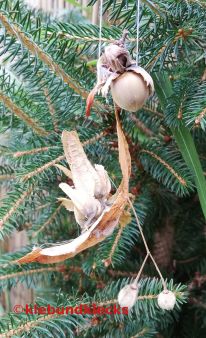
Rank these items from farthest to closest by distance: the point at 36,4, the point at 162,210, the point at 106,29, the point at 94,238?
the point at 36,4 < the point at 162,210 < the point at 106,29 < the point at 94,238

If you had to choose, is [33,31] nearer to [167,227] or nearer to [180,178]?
→ [180,178]

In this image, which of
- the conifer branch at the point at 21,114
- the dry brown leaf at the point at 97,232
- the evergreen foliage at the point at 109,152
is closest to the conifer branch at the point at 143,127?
the evergreen foliage at the point at 109,152

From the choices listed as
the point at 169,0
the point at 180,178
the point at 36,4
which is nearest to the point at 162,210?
the point at 180,178

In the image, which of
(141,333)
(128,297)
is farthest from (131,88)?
(141,333)

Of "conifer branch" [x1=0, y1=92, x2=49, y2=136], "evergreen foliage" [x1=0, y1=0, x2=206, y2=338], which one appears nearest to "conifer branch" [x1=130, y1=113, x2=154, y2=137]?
"evergreen foliage" [x1=0, y1=0, x2=206, y2=338]

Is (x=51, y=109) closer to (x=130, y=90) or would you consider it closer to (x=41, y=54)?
(x=41, y=54)

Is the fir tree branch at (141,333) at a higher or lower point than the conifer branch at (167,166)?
A: lower

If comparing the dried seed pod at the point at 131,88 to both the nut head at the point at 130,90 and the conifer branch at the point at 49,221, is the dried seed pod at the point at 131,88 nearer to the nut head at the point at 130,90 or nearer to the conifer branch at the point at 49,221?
the nut head at the point at 130,90
